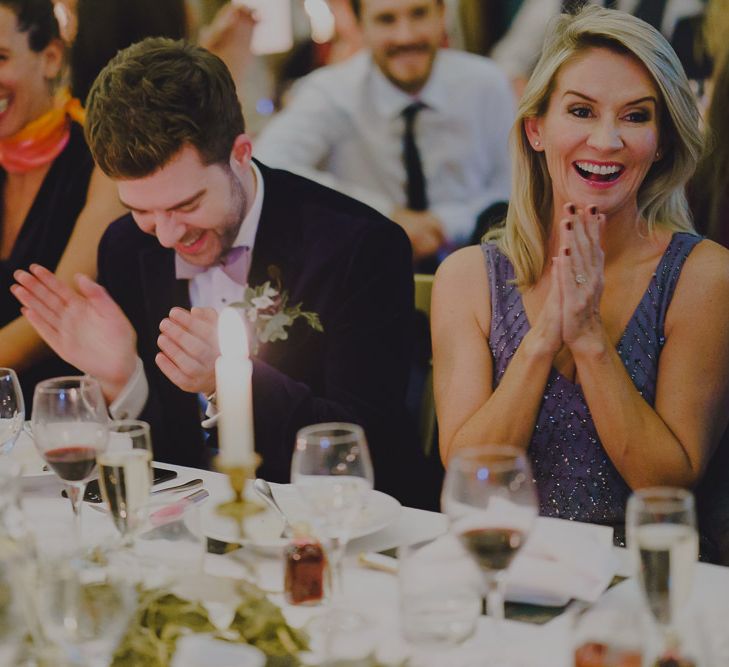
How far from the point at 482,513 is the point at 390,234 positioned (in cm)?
163

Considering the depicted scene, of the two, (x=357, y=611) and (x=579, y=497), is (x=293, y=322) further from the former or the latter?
(x=357, y=611)

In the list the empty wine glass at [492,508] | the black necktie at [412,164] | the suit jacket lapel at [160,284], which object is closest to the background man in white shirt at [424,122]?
the black necktie at [412,164]

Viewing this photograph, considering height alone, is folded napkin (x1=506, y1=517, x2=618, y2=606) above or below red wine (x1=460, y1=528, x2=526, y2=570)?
below

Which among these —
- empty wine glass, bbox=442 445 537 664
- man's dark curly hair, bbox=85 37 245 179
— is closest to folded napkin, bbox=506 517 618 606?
empty wine glass, bbox=442 445 537 664

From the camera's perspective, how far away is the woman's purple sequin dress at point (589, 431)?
223 cm

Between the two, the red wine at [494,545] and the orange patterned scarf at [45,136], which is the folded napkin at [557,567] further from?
the orange patterned scarf at [45,136]

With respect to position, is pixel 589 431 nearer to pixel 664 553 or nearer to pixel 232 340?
pixel 664 553

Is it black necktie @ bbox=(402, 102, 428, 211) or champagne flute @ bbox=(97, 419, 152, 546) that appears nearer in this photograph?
champagne flute @ bbox=(97, 419, 152, 546)

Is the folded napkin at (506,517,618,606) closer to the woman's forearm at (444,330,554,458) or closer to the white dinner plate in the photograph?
the white dinner plate

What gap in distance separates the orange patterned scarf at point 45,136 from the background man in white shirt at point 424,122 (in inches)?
40.6

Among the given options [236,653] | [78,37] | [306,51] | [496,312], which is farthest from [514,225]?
[78,37]

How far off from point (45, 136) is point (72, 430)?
234 centimetres

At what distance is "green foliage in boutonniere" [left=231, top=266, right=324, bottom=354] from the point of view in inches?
109

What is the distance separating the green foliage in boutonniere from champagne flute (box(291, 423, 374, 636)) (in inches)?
53.5
